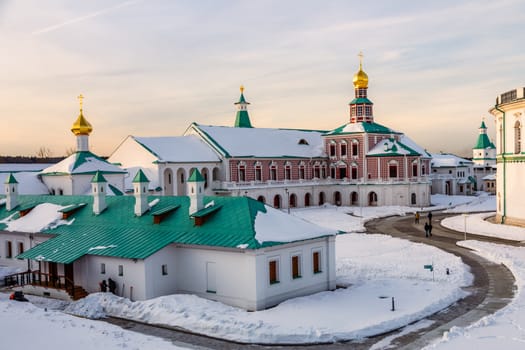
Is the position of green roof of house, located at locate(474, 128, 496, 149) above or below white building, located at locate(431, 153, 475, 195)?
above

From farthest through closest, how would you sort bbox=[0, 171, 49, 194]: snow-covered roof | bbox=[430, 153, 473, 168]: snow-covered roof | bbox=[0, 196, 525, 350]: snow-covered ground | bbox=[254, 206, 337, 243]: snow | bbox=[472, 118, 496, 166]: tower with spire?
bbox=[472, 118, 496, 166]: tower with spire < bbox=[430, 153, 473, 168]: snow-covered roof < bbox=[0, 171, 49, 194]: snow-covered roof < bbox=[254, 206, 337, 243]: snow < bbox=[0, 196, 525, 350]: snow-covered ground

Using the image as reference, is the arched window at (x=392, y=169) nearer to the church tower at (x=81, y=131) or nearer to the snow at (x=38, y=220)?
the church tower at (x=81, y=131)

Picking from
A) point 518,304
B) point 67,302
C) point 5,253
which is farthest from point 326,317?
point 5,253

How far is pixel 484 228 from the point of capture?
40.9m

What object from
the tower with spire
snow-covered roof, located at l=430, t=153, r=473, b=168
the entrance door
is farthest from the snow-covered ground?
the tower with spire

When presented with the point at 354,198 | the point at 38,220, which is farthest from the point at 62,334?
the point at 354,198

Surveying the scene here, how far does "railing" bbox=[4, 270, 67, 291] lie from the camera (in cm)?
2588

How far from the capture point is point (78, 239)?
88.4 ft

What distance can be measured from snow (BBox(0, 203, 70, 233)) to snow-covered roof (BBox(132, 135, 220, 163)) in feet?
75.9

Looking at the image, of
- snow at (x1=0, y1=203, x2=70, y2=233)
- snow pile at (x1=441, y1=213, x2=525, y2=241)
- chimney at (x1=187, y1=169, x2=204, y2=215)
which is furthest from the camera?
snow pile at (x1=441, y1=213, x2=525, y2=241)

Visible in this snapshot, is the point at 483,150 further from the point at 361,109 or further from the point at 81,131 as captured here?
the point at 81,131

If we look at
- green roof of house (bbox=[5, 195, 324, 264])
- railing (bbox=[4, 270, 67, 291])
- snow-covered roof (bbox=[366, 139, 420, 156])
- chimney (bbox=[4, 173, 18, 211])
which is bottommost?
railing (bbox=[4, 270, 67, 291])

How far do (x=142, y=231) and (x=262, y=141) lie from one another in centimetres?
4023

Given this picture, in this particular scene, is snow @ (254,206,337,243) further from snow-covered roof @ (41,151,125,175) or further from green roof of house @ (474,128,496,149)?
green roof of house @ (474,128,496,149)
